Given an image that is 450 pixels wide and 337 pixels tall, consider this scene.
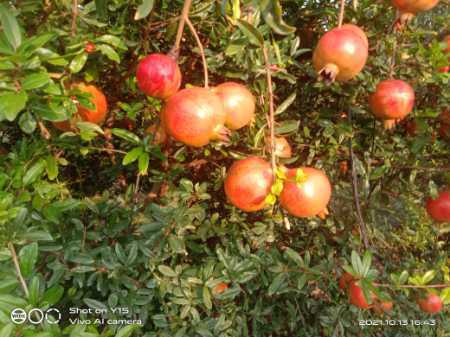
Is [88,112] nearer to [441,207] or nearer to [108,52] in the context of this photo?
[108,52]

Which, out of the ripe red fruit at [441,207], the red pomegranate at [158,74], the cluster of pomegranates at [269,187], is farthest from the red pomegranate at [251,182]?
the ripe red fruit at [441,207]

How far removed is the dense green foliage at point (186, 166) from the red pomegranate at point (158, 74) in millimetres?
145

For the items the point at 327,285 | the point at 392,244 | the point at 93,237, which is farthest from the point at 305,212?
the point at 392,244

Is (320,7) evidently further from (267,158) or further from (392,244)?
(392,244)

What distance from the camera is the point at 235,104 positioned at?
0.78m

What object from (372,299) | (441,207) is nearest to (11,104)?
(372,299)

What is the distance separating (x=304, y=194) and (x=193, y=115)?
0.88 ft

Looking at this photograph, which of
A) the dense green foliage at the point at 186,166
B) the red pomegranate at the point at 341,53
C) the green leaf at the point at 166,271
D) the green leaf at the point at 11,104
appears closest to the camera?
the green leaf at the point at 11,104

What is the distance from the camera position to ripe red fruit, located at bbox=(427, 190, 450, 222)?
121cm

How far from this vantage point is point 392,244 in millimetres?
1872

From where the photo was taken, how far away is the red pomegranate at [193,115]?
68 cm

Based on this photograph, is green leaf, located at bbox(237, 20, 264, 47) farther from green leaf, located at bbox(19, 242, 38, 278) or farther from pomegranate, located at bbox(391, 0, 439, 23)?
green leaf, located at bbox(19, 242, 38, 278)

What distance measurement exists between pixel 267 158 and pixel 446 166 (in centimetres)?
75

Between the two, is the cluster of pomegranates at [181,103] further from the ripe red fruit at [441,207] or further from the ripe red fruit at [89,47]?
the ripe red fruit at [441,207]
